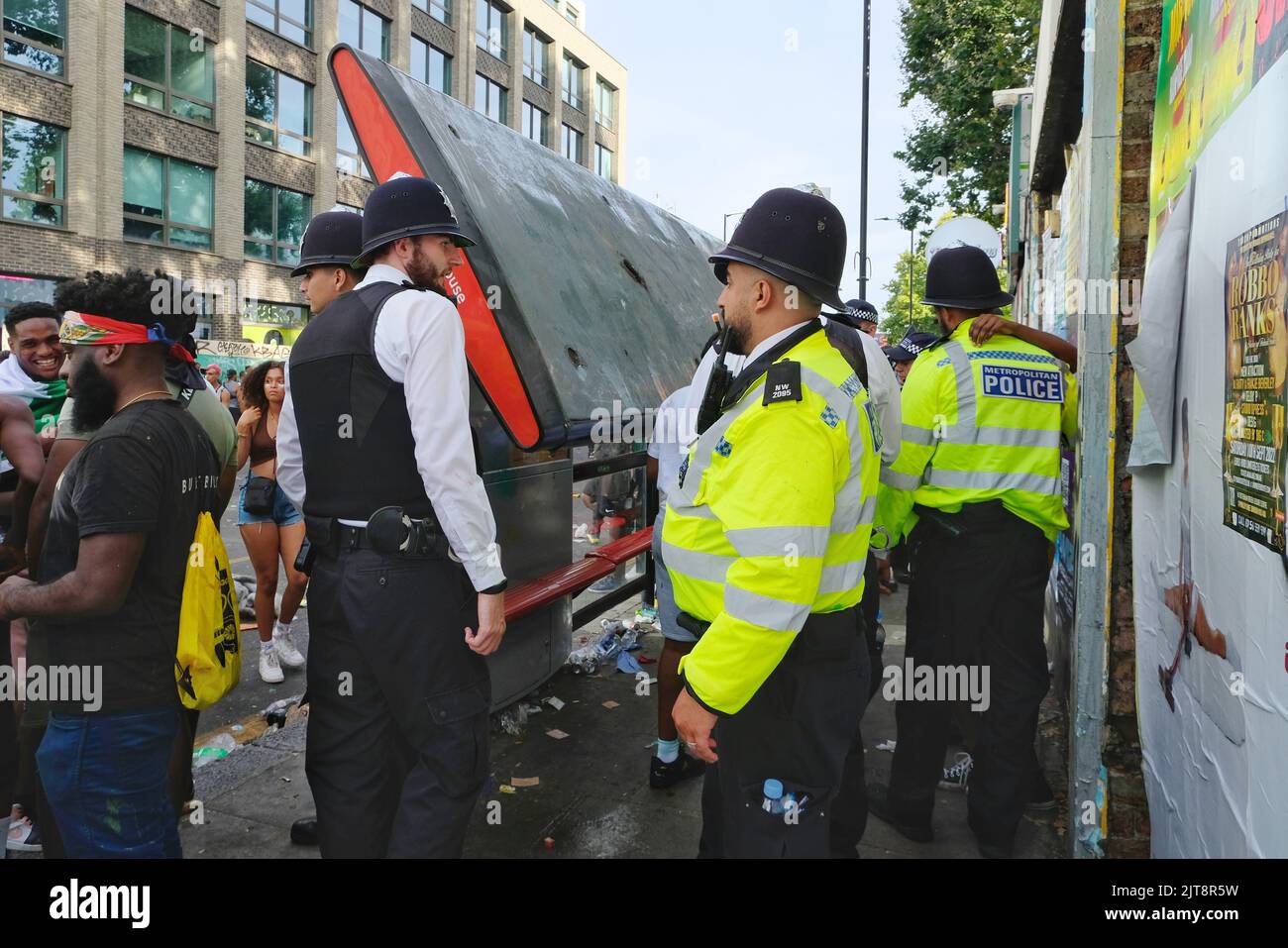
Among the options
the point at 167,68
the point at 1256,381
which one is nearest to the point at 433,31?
the point at 167,68

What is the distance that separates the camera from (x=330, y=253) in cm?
334

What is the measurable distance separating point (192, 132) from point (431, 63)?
33.0 feet

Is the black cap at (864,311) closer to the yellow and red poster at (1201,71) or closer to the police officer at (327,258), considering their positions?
the yellow and red poster at (1201,71)

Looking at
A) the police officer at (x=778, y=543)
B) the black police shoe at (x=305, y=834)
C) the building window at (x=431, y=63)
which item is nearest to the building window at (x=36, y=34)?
the building window at (x=431, y=63)

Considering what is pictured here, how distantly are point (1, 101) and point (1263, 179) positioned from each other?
69.0ft

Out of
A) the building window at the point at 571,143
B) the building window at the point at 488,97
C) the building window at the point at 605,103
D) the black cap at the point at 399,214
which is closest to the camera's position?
the black cap at the point at 399,214

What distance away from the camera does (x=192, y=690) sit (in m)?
2.40

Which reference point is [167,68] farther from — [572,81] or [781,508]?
[781,508]

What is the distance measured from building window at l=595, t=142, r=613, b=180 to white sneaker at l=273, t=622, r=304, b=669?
37.8 metres

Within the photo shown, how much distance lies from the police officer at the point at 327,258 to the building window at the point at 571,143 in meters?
35.7

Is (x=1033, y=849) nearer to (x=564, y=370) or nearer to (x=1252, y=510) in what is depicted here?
(x=1252, y=510)

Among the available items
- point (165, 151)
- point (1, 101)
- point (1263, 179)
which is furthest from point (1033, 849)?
point (165, 151)

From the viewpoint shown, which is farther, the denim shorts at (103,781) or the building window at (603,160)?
the building window at (603,160)

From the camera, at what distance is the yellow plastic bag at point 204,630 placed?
7.83ft
